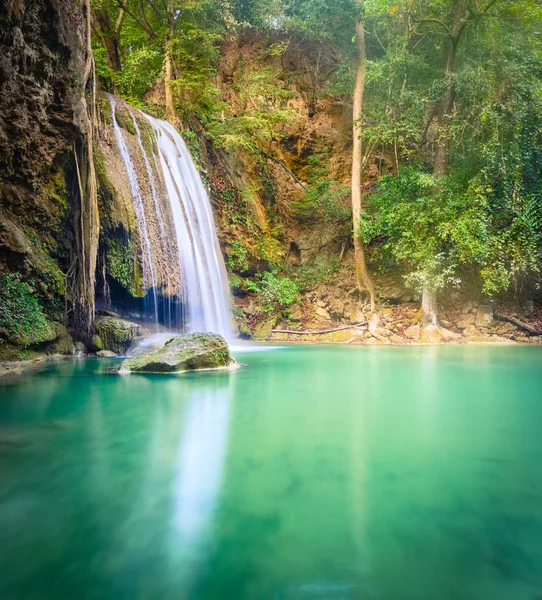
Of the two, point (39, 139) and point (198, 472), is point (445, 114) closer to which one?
point (39, 139)

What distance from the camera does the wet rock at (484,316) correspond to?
39.1 ft

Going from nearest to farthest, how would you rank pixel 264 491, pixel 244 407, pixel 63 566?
pixel 63 566 → pixel 264 491 → pixel 244 407

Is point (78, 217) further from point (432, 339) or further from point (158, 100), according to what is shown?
point (432, 339)

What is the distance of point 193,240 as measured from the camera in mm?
10859

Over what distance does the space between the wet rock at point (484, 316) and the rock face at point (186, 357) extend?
8563 mm

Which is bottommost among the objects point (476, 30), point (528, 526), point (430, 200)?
point (528, 526)

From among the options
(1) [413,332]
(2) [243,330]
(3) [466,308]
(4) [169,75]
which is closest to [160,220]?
(2) [243,330]

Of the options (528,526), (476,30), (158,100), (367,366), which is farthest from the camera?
(158,100)

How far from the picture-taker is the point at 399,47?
13.1 metres

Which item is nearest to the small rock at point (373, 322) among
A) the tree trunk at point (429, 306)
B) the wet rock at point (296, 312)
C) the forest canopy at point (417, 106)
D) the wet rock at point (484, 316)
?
the forest canopy at point (417, 106)

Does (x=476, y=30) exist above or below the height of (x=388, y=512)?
above

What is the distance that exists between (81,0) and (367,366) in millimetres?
8417

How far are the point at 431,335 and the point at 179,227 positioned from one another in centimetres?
733

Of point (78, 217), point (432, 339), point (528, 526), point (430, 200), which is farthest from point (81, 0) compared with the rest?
point (432, 339)
